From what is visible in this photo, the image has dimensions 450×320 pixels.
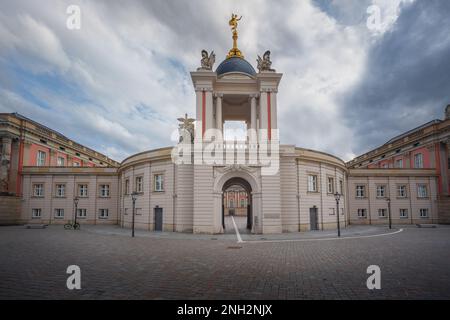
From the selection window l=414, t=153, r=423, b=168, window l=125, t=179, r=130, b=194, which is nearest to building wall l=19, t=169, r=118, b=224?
window l=125, t=179, r=130, b=194

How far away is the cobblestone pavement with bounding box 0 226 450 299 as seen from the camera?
7766 mm

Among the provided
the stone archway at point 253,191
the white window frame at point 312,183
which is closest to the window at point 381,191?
the white window frame at point 312,183

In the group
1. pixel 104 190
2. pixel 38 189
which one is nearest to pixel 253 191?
pixel 104 190

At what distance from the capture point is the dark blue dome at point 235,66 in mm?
29781

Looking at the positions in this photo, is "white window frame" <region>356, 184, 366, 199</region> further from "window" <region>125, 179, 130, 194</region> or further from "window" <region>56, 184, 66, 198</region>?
"window" <region>56, 184, 66, 198</region>

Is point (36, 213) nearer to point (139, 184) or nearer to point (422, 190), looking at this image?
point (139, 184)

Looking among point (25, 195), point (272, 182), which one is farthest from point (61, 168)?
point (272, 182)

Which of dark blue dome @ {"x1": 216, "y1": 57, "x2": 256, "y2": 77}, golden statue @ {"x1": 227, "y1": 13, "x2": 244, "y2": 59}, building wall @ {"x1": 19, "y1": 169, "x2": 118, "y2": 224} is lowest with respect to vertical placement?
building wall @ {"x1": 19, "y1": 169, "x2": 118, "y2": 224}

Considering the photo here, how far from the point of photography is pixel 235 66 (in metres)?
29.9

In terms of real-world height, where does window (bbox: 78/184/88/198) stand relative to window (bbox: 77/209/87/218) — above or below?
above

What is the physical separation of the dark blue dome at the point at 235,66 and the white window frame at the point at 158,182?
1206 centimetres

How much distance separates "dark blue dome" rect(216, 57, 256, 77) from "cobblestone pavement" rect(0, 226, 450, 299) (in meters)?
19.9

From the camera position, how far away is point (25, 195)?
3806 cm
